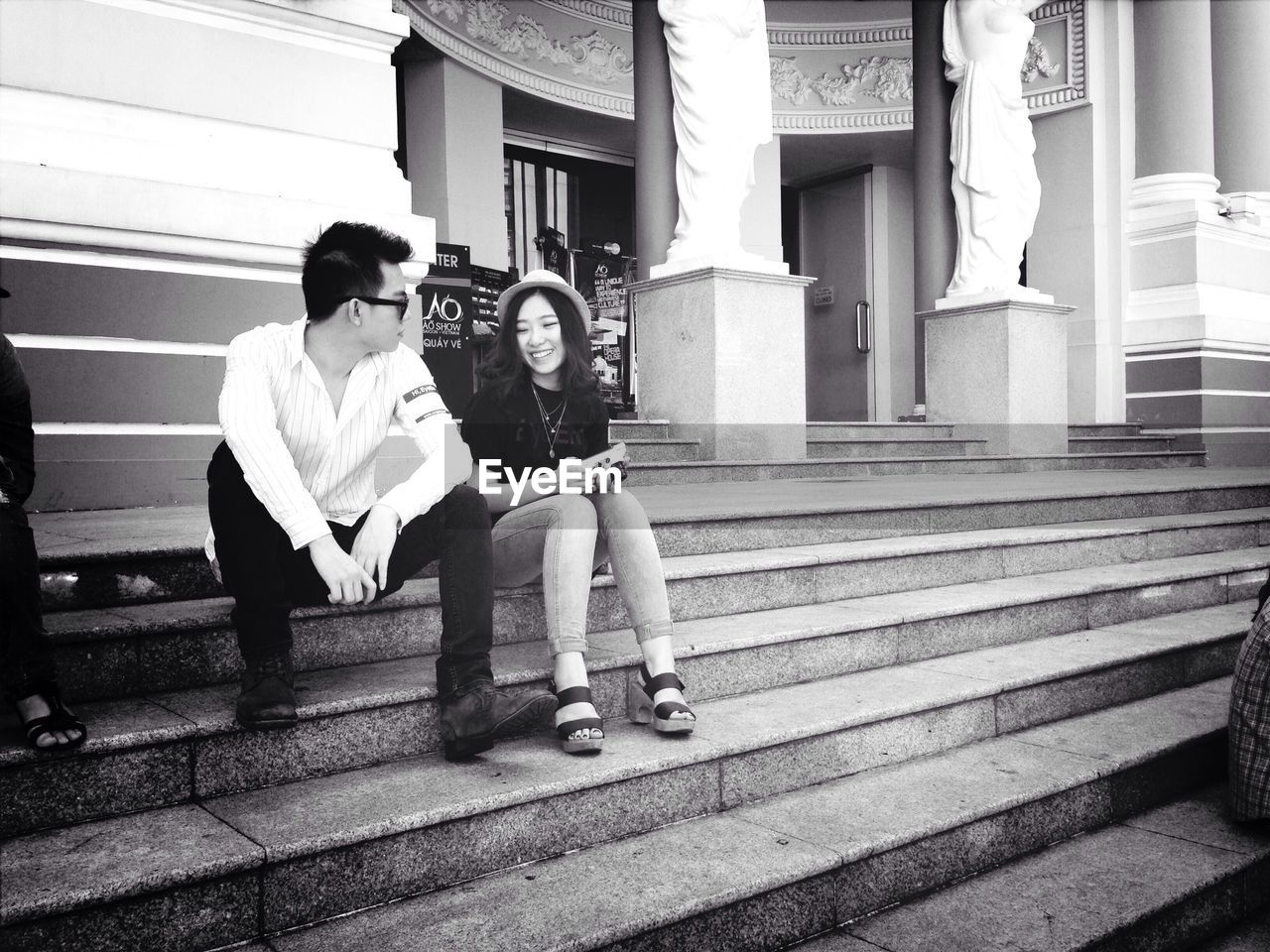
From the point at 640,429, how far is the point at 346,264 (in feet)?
13.5

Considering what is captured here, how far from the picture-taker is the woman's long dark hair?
2.83 m

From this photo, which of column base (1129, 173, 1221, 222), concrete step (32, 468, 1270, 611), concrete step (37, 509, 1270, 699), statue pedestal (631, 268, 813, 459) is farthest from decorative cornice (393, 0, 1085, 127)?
concrete step (37, 509, 1270, 699)

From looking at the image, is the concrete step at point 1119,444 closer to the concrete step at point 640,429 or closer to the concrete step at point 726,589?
the concrete step at point 726,589

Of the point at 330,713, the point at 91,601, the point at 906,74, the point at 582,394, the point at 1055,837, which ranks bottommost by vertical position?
the point at 1055,837

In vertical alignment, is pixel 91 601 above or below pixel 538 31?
below

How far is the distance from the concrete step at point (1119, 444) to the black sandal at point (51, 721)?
7.86 m

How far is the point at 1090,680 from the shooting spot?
3.34m

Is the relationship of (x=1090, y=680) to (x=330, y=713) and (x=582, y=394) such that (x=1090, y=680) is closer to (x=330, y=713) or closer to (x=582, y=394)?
(x=582, y=394)

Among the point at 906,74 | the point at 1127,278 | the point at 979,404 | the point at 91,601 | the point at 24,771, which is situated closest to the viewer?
the point at 24,771

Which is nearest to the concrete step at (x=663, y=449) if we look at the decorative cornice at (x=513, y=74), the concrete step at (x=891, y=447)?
the concrete step at (x=891, y=447)

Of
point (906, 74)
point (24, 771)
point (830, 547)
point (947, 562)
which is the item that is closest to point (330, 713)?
point (24, 771)

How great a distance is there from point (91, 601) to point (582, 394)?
1.36 meters

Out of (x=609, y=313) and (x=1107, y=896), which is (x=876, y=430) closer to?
(x=609, y=313)

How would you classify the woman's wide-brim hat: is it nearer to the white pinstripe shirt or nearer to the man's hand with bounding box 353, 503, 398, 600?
the white pinstripe shirt
